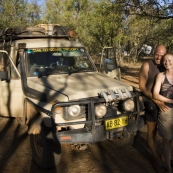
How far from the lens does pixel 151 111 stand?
4.11 m

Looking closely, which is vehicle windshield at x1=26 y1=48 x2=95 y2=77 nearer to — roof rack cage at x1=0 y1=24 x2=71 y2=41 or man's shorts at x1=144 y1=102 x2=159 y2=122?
roof rack cage at x1=0 y1=24 x2=71 y2=41

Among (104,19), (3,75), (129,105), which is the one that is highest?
(104,19)

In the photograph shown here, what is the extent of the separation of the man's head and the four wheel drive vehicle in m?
0.62

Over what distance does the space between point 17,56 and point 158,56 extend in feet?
8.96

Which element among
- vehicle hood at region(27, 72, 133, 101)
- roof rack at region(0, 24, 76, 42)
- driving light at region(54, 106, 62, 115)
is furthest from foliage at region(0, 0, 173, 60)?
driving light at region(54, 106, 62, 115)

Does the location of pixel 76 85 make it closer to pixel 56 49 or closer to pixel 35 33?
pixel 56 49

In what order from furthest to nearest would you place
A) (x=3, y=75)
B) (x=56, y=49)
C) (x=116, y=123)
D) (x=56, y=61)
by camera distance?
(x=56, y=49) → (x=56, y=61) → (x=3, y=75) → (x=116, y=123)

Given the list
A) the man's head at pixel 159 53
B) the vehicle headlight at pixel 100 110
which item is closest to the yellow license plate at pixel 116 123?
the vehicle headlight at pixel 100 110

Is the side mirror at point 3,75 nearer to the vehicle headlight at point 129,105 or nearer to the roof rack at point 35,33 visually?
the roof rack at point 35,33

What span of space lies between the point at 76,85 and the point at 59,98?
0.50 metres

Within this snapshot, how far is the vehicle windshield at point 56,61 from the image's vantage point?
16.0 ft

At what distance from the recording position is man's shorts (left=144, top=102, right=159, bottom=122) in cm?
402

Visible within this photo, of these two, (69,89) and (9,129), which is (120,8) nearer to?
(9,129)

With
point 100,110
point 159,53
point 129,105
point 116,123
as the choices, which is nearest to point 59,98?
point 100,110
